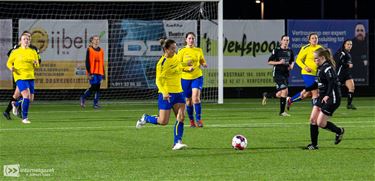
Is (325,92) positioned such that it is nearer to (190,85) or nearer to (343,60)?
(190,85)

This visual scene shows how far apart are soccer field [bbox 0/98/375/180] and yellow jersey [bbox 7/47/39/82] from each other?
1096mm

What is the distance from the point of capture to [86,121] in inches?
774

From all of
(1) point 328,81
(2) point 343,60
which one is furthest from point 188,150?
(2) point 343,60

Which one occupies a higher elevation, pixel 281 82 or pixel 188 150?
pixel 281 82

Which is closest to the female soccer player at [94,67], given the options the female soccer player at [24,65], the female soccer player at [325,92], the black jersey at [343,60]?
the female soccer player at [24,65]

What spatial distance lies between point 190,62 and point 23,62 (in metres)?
3.64

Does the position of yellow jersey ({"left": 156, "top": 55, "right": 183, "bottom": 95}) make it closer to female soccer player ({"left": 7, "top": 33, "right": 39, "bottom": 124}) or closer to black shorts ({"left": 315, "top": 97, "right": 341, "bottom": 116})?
black shorts ({"left": 315, "top": 97, "right": 341, "bottom": 116})

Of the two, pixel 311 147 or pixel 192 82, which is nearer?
pixel 311 147

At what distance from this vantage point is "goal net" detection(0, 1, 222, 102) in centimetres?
2809

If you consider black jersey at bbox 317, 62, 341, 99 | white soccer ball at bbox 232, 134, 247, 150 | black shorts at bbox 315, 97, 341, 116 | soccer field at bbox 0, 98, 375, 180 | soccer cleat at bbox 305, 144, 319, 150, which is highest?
black jersey at bbox 317, 62, 341, 99

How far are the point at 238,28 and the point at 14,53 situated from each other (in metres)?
12.1

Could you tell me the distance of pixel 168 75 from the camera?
44.2ft

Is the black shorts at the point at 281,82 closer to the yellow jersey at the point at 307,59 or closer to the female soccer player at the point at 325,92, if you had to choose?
the yellow jersey at the point at 307,59

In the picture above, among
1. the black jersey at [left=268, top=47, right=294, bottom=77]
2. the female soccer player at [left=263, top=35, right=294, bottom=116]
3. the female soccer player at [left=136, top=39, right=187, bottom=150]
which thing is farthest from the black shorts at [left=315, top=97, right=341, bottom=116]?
the black jersey at [left=268, top=47, right=294, bottom=77]
